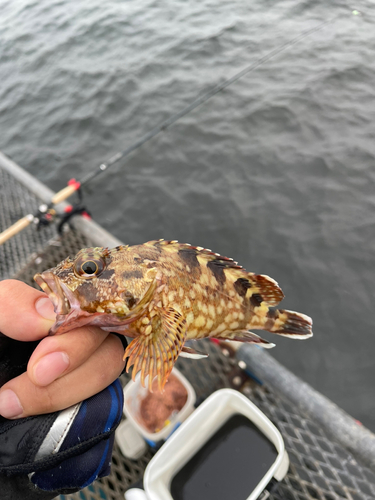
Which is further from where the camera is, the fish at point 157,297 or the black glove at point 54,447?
the fish at point 157,297

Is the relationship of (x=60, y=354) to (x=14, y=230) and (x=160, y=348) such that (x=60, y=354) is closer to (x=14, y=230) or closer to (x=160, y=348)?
(x=160, y=348)

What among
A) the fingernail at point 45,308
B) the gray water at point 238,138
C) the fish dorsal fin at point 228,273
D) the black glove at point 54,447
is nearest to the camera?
the black glove at point 54,447

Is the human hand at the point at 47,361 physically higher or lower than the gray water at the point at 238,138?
higher

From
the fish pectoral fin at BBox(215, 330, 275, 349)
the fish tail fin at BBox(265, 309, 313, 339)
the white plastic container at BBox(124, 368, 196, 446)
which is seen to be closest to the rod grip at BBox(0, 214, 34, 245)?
the white plastic container at BBox(124, 368, 196, 446)

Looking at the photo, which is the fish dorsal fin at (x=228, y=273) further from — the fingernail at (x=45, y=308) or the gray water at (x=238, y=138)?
the gray water at (x=238, y=138)

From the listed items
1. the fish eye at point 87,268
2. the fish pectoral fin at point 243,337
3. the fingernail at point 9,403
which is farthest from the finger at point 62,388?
the fish pectoral fin at point 243,337

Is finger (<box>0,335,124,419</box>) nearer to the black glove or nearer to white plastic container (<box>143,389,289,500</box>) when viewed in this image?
the black glove

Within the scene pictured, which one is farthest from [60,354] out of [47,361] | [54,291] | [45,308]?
[54,291]

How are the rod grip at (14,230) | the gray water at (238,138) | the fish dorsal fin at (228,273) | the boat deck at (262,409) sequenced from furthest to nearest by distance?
the gray water at (238,138) → the rod grip at (14,230) → the boat deck at (262,409) → the fish dorsal fin at (228,273)
